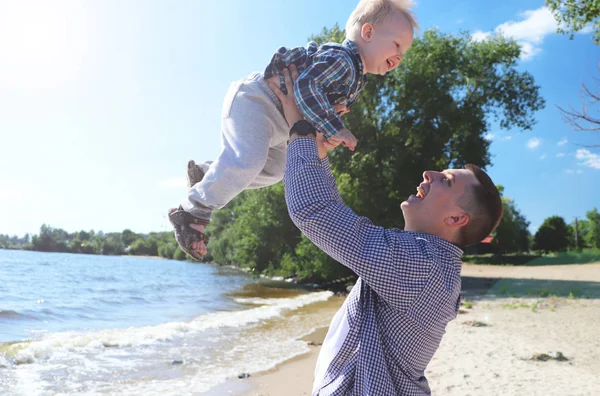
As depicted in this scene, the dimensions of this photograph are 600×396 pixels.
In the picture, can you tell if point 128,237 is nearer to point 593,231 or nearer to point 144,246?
point 144,246

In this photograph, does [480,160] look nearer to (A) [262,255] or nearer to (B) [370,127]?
(B) [370,127]

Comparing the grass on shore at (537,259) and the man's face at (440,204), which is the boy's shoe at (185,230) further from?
the grass on shore at (537,259)

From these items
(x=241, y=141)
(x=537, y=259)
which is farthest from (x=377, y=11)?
(x=537, y=259)

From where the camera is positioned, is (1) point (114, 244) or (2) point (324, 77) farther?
(1) point (114, 244)

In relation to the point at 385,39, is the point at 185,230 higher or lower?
lower

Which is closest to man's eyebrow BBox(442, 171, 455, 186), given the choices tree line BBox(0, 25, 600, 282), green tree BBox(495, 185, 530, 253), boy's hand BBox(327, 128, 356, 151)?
boy's hand BBox(327, 128, 356, 151)

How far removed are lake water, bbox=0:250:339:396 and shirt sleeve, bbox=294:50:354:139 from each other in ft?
19.2

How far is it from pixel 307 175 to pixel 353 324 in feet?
1.80

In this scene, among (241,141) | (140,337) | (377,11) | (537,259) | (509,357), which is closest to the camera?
(241,141)

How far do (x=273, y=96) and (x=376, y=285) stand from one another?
113 centimetres

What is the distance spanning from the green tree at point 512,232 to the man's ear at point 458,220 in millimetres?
42192

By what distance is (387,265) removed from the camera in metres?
1.63

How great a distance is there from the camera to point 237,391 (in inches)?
274

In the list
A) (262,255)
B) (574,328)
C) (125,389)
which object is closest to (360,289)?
(125,389)
